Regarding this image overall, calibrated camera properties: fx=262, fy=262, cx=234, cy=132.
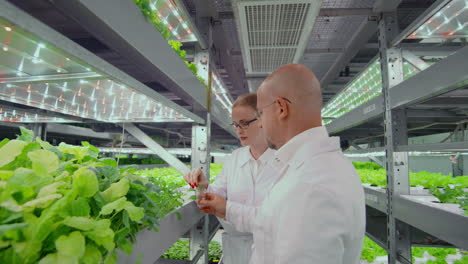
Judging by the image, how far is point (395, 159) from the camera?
2.34 metres

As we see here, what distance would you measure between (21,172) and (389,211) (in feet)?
8.73

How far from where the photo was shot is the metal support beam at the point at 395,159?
90.6 inches

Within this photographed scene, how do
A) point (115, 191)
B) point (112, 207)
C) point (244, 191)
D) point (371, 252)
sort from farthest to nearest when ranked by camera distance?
point (371, 252) → point (244, 191) → point (115, 191) → point (112, 207)

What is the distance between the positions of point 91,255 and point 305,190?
0.56 m

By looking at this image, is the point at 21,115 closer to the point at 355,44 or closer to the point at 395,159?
the point at 395,159

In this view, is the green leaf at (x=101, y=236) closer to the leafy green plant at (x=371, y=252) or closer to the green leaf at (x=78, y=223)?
the green leaf at (x=78, y=223)

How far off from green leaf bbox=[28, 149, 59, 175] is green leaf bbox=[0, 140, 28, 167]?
0.04 meters

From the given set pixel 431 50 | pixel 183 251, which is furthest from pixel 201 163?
pixel 431 50

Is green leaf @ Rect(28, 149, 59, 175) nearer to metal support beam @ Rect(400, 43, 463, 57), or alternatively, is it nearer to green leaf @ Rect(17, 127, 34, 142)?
green leaf @ Rect(17, 127, 34, 142)

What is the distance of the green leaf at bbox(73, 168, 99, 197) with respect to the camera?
60 cm

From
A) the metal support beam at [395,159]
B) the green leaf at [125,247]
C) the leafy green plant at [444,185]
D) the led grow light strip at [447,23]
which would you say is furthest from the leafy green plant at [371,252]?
the green leaf at [125,247]

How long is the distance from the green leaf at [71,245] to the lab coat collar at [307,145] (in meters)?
0.68

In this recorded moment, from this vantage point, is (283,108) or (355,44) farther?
(355,44)

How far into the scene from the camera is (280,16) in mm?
1872
